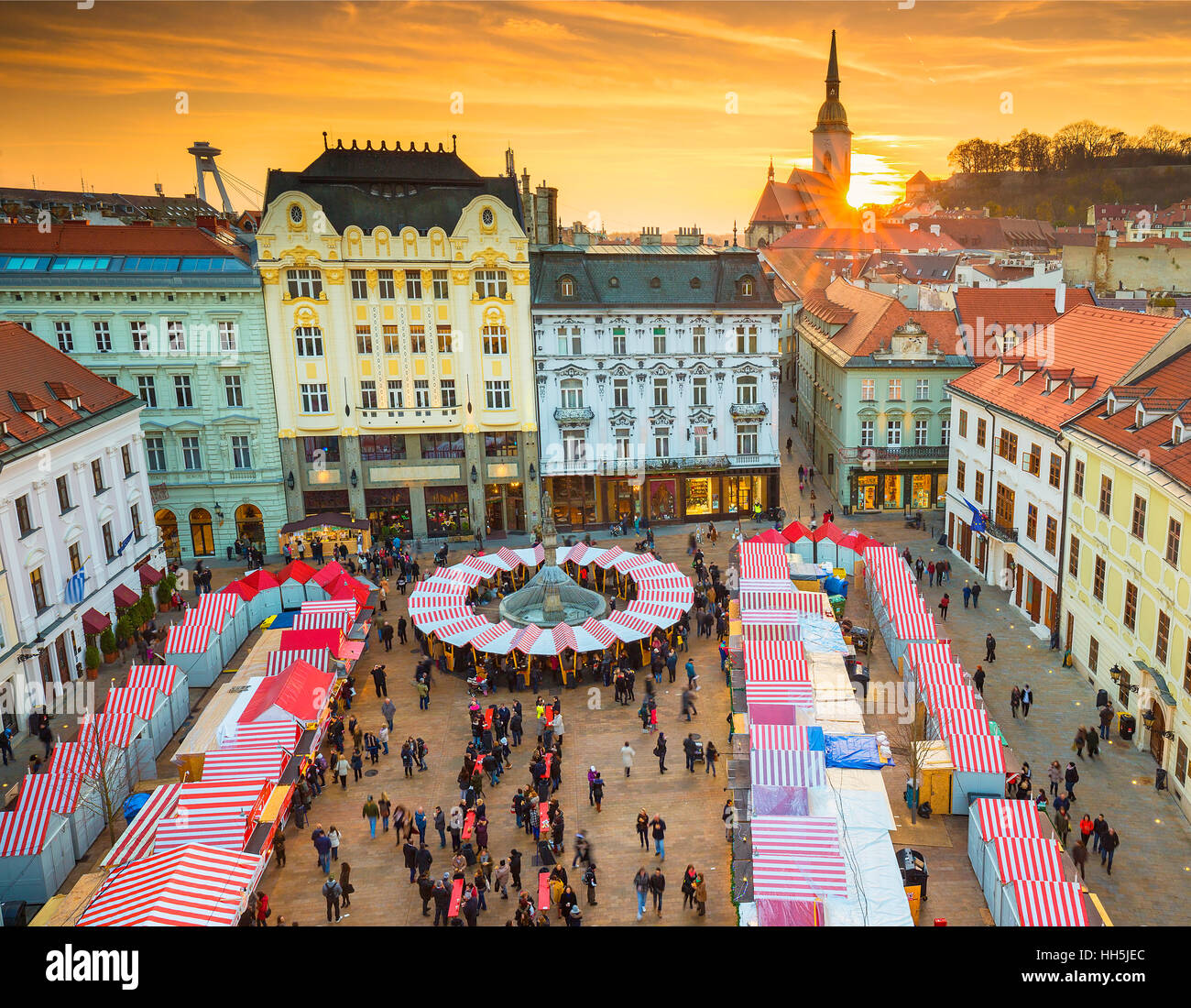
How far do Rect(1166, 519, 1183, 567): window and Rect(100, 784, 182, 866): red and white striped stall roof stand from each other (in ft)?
91.5

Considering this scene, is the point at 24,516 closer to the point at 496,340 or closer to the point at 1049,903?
the point at 496,340

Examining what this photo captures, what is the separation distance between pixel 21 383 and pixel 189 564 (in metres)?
14.8

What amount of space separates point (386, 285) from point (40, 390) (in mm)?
17483

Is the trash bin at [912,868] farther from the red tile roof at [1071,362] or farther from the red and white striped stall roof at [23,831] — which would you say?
the red tile roof at [1071,362]

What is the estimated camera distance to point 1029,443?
131ft

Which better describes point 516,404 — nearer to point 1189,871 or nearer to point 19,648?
point 19,648

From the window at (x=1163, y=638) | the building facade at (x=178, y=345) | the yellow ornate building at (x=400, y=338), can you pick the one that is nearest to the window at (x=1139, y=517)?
the window at (x=1163, y=638)

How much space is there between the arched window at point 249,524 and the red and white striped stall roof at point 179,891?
31641mm

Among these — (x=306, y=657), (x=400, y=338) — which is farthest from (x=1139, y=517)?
(x=400, y=338)

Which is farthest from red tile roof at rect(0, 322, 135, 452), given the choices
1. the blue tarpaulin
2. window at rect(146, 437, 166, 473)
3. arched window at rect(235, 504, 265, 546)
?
the blue tarpaulin

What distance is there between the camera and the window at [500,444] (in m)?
51.7

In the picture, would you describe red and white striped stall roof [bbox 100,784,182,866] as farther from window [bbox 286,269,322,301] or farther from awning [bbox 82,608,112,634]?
window [bbox 286,269,322,301]

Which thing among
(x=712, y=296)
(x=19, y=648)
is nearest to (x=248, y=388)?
(x=19, y=648)

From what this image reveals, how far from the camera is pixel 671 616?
120ft
